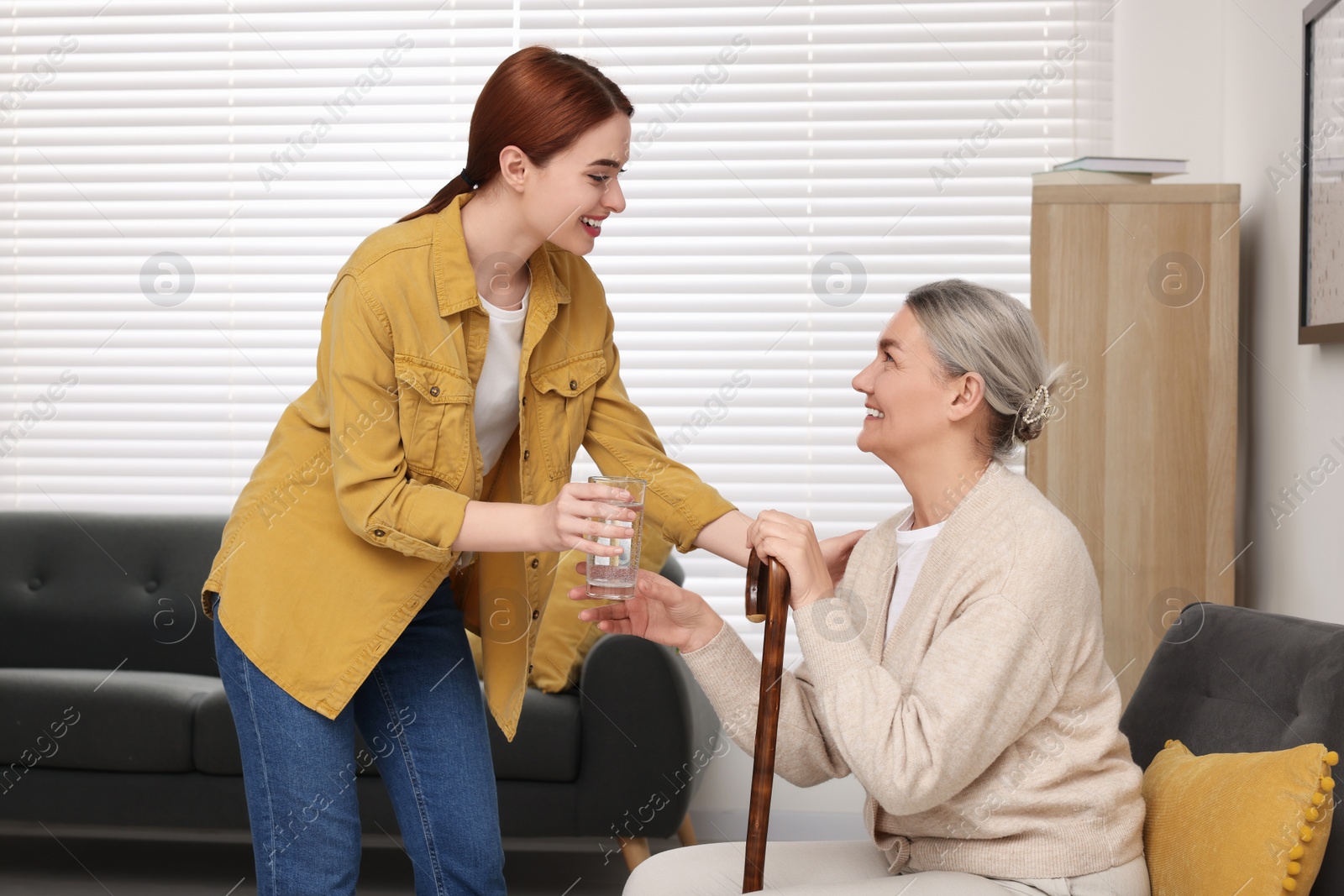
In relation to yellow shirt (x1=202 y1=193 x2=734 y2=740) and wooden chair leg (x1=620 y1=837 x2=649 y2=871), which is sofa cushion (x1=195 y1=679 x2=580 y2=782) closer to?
wooden chair leg (x1=620 y1=837 x2=649 y2=871)

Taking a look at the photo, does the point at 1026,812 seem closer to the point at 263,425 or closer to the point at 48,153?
the point at 263,425

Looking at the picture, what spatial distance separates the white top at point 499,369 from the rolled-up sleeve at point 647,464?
0.16 m

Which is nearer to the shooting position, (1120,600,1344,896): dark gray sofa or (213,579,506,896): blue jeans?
(1120,600,1344,896): dark gray sofa

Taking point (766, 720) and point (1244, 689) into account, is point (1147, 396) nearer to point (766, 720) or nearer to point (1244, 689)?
point (1244, 689)

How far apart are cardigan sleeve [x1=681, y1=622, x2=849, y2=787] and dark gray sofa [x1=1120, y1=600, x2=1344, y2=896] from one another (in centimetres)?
47

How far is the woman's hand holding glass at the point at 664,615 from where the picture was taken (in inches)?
61.9


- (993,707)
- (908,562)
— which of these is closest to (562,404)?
(908,562)

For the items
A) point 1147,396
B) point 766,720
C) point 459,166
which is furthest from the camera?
point 459,166

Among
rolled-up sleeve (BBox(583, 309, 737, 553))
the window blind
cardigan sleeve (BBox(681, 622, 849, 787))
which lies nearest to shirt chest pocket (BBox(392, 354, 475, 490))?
rolled-up sleeve (BBox(583, 309, 737, 553))

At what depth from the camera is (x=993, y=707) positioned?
4.10 ft

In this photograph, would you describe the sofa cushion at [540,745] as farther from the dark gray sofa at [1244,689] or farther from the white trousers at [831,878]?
the dark gray sofa at [1244,689]

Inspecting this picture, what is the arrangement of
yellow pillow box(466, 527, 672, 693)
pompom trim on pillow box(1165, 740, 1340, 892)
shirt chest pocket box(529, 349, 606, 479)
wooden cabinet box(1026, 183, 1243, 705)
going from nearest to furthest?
pompom trim on pillow box(1165, 740, 1340, 892), shirt chest pocket box(529, 349, 606, 479), wooden cabinet box(1026, 183, 1243, 705), yellow pillow box(466, 527, 672, 693)

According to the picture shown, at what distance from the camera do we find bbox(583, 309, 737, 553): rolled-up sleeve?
1.75m

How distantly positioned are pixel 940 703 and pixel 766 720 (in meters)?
0.21
